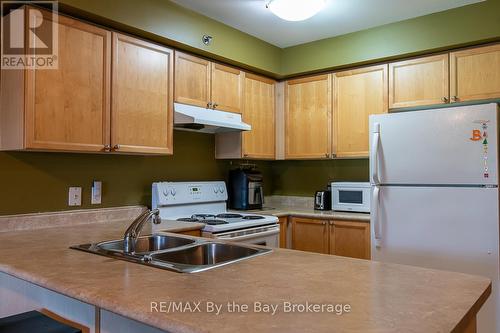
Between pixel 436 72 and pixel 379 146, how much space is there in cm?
85

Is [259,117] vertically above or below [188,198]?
above

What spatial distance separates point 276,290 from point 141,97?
197cm

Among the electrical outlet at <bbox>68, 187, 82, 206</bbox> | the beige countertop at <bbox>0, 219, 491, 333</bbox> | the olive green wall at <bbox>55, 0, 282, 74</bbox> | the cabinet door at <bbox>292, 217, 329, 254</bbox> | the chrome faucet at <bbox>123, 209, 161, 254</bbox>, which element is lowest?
the cabinet door at <bbox>292, 217, 329, 254</bbox>

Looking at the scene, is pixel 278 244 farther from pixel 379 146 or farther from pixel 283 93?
pixel 283 93

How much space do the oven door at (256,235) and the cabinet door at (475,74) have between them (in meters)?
1.75

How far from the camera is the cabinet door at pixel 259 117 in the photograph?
3.66m

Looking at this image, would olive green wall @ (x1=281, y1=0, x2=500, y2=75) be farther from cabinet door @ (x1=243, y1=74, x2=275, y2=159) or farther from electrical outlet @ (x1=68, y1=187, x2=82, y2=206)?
electrical outlet @ (x1=68, y1=187, x2=82, y2=206)

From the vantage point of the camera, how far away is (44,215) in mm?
2469

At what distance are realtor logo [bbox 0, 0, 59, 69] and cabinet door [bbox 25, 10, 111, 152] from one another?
3 centimetres

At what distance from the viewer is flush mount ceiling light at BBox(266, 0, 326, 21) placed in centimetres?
252

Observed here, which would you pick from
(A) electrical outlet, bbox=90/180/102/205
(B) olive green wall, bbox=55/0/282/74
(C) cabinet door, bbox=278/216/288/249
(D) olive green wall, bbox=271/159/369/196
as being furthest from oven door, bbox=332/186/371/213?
(A) electrical outlet, bbox=90/180/102/205

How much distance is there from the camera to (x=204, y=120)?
3006 millimetres

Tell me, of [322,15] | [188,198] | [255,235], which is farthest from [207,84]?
[255,235]

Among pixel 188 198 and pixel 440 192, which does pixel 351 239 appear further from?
pixel 188 198
